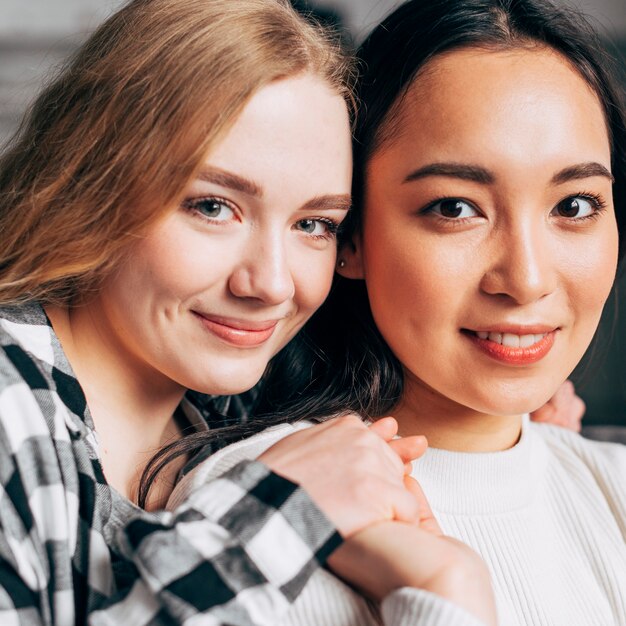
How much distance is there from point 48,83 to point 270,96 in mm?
462

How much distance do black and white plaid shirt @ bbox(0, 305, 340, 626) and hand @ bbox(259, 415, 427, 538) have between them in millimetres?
30

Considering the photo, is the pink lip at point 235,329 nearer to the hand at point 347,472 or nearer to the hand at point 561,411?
the hand at point 347,472

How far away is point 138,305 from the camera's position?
118cm

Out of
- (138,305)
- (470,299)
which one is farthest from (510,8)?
(138,305)

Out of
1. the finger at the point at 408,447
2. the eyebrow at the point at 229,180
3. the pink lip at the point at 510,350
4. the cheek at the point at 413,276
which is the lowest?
the finger at the point at 408,447

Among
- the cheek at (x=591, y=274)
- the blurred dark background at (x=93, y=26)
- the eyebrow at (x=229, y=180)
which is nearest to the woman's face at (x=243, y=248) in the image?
the eyebrow at (x=229, y=180)

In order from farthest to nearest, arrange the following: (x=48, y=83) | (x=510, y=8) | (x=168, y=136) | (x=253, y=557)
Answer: (x=48, y=83)
(x=510, y=8)
(x=168, y=136)
(x=253, y=557)

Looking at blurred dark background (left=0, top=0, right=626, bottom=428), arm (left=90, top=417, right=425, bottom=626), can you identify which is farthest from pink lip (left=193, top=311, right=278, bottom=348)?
blurred dark background (left=0, top=0, right=626, bottom=428)

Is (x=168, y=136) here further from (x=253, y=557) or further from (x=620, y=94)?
(x=620, y=94)

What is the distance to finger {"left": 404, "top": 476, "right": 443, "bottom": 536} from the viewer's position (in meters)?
1.05

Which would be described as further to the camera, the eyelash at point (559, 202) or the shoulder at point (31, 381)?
the eyelash at point (559, 202)

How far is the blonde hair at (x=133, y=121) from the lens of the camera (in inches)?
43.6

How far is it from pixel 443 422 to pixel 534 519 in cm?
19

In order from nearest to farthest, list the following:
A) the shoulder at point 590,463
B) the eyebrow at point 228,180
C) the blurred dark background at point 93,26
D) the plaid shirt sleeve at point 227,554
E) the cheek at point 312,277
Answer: the plaid shirt sleeve at point 227,554 < the eyebrow at point 228,180 < the cheek at point 312,277 < the shoulder at point 590,463 < the blurred dark background at point 93,26
